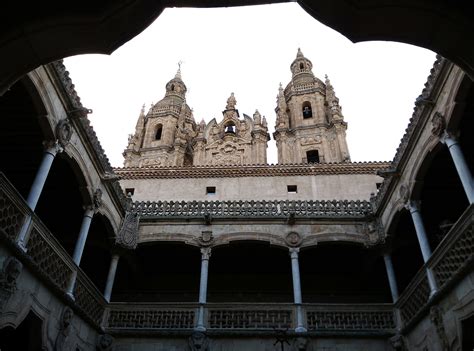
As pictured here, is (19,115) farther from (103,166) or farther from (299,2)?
(299,2)

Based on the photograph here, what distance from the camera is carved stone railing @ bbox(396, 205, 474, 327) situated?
8.36 m

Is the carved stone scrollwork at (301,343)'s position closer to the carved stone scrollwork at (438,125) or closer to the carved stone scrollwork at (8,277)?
the carved stone scrollwork at (438,125)

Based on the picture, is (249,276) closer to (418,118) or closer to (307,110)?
(418,118)

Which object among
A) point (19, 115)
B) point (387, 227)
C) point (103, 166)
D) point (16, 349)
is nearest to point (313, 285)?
point (387, 227)

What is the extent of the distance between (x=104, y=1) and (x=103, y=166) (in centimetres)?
1049

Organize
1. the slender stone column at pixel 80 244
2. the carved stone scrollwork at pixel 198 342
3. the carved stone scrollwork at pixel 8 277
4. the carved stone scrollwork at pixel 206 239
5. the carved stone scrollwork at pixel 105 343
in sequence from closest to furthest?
the carved stone scrollwork at pixel 8 277 < the slender stone column at pixel 80 244 < the carved stone scrollwork at pixel 198 342 < the carved stone scrollwork at pixel 105 343 < the carved stone scrollwork at pixel 206 239

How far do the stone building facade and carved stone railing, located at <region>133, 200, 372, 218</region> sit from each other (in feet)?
0.22

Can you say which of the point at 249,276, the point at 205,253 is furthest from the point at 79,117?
the point at 249,276

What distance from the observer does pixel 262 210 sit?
1562 cm

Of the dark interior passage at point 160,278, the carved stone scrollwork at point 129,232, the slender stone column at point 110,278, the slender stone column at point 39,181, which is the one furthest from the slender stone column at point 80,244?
the dark interior passage at point 160,278

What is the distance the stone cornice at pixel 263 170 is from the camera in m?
20.5

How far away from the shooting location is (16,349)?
10.2 m

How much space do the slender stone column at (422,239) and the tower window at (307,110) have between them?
19470 mm

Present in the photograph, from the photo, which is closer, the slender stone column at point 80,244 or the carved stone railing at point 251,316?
the slender stone column at point 80,244
